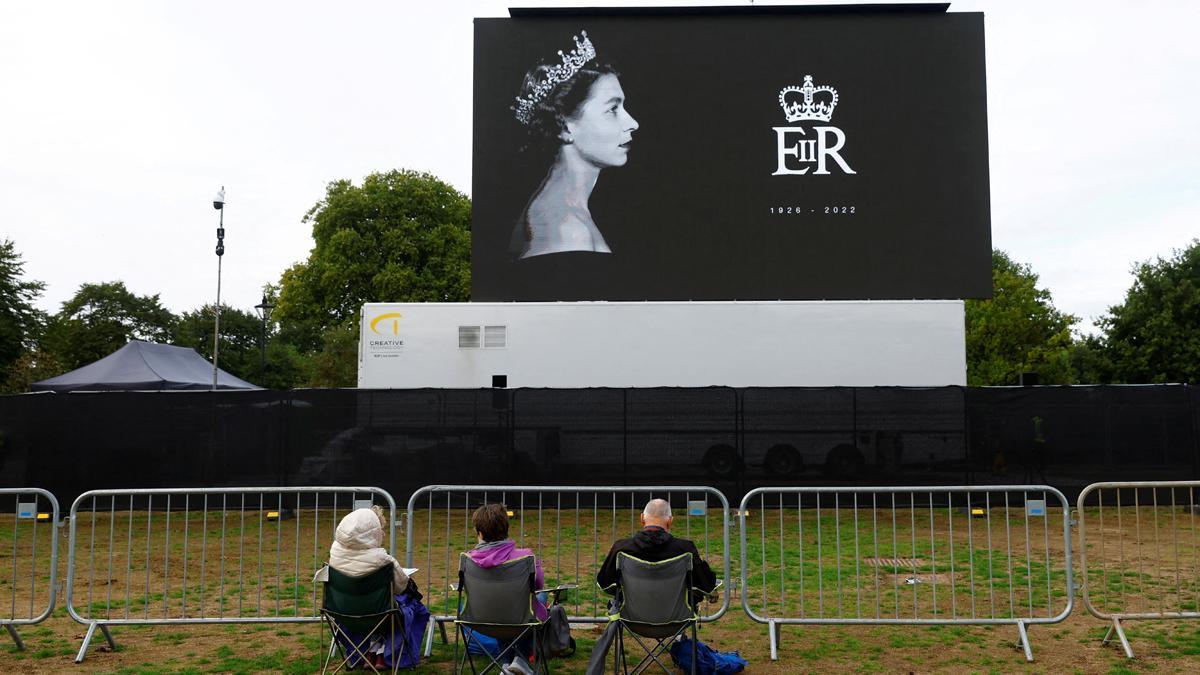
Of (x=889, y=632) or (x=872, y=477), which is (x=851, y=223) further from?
(x=889, y=632)

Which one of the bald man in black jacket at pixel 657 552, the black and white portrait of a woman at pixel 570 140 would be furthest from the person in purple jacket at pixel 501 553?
the black and white portrait of a woman at pixel 570 140

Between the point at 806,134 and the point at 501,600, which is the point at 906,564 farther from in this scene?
the point at 806,134

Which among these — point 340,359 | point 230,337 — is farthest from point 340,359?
point 230,337

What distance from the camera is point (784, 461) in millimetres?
13188

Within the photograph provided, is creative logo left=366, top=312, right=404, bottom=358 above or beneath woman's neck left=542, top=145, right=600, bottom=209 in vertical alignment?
beneath

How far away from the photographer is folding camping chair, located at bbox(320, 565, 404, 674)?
545cm

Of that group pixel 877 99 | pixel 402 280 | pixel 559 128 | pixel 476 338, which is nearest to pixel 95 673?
pixel 476 338

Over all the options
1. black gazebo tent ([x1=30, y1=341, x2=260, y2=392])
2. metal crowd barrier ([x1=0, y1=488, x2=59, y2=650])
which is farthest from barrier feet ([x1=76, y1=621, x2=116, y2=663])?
black gazebo tent ([x1=30, y1=341, x2=260, y2=392])

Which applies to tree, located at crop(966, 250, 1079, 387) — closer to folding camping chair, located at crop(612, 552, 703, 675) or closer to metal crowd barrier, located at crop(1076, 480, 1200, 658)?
metal crowd barrier, located at crop(1076, 480, 1200, 658)

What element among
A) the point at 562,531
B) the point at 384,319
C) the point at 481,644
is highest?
the point at 384,319

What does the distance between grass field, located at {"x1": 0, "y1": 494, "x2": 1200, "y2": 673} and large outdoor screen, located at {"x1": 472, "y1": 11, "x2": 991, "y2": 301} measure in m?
4.49

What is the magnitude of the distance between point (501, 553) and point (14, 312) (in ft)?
101

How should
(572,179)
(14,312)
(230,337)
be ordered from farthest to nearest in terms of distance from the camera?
1. (230,337)
2. (14,312)
3. (572,179)

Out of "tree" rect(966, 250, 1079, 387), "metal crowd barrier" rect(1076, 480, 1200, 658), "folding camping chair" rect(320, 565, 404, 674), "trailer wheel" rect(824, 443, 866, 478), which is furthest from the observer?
"tree" rect(966, 250, 1079, 387)
